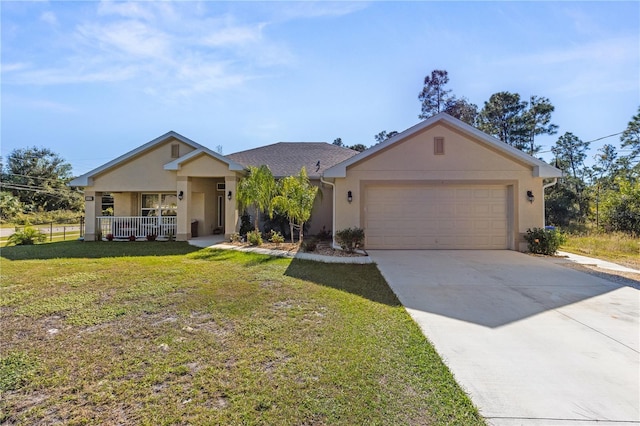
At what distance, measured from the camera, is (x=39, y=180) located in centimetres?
4212

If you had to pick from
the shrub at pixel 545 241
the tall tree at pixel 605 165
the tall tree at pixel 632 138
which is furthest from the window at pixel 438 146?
the tall tree at pixel 632 138

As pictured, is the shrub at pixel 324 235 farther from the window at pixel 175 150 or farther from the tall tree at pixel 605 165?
the tall tree at pixel 605 165

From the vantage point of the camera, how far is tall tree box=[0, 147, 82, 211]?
39375mm

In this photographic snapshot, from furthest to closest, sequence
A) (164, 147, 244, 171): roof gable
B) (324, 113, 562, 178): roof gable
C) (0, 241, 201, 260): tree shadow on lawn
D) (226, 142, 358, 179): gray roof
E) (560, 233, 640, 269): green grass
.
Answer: (226, 142, 358, 179): gray roof, (164, 147, 244, 171): roof gable, (324, 113, 562, 178): roof gable, (560, 233, 640, 269): green grass, (0, 241, 201, 260): tree shadow on lawn

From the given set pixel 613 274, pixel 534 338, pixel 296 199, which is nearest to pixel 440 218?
pixel 613 274

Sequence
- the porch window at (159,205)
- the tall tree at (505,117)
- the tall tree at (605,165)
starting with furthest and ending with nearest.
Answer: the tall tree at (505,117) < the tall tree at (605,165) < the porch window at (159,205)

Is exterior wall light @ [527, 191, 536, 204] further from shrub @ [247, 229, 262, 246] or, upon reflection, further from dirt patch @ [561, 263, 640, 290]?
shrub @ [247, 229, 262, 246]

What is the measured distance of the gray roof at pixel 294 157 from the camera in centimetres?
1581

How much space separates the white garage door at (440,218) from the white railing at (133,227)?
972 centimetres

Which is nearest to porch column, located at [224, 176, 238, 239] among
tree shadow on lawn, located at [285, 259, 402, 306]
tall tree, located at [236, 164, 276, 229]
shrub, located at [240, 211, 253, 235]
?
shrub, located at [240, 211, 253, 235]

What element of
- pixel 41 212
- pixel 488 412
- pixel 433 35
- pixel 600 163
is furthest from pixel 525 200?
pixel 41 212

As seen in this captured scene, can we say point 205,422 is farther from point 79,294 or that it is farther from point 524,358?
point 79,294

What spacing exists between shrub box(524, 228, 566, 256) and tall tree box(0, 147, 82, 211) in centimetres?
5095

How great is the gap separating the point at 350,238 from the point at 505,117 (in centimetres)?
2912
